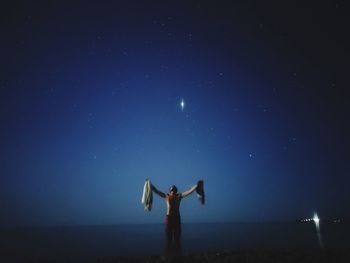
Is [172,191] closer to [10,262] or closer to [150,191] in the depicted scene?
[150,191]

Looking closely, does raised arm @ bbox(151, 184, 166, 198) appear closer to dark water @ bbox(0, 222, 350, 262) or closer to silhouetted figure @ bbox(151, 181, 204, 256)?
silhouetted figure @ bbox(151, 181, 204, 256)

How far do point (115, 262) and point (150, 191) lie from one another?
4.15 meters

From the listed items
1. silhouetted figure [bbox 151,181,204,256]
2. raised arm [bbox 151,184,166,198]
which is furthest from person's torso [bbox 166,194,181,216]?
raised arm [bbox 151,184,166,198]

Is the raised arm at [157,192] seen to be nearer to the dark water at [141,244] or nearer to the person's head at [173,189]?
the person's head at [173,189]

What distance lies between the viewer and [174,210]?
14.1 metres

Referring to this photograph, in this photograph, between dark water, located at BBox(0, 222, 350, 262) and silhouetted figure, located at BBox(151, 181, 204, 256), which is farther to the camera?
dark water, located at BBox(0, 222, 350, 262)

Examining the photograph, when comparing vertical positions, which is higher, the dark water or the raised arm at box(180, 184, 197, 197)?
the raised arm at box(180, 184, 197, 197)

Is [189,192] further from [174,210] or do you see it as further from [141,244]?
[141,244]

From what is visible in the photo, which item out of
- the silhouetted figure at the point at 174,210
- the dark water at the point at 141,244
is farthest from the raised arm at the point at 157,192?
the dark water at the point at 141,244

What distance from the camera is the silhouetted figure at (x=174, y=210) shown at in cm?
1412

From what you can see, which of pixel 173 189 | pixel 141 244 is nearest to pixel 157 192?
pixel 173 189

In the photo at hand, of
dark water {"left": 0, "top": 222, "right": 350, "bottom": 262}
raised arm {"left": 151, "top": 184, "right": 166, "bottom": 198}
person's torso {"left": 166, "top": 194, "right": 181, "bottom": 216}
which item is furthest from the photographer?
dark water {"left": 0, "top": 222, "right": 350, "bottom": 262}

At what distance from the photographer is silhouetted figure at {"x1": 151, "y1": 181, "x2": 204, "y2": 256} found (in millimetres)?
14117

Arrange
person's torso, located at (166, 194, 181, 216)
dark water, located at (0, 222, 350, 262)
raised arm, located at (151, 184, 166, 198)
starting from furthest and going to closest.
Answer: dark water, located at (0, 222, 350, 262) → raised arm, located at (151, 184, 166, 198) → person's torso, located at (166, 194, 181, 216)
